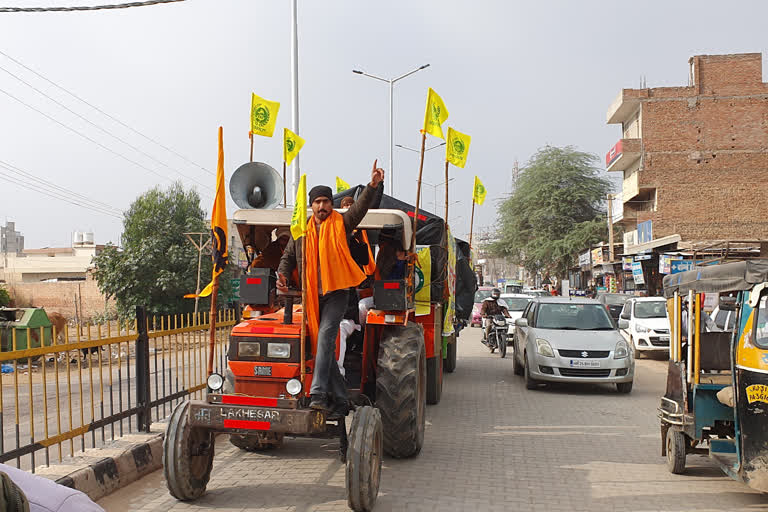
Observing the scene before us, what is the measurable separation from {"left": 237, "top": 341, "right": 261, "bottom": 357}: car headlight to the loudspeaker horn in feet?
7.78

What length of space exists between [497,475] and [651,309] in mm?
14062

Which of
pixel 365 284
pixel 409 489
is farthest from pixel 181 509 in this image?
pixel 365 284

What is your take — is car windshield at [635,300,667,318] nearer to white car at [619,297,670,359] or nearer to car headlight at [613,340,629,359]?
white car at [619,297,670,359]

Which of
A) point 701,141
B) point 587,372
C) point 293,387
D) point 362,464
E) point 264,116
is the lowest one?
point 587,372

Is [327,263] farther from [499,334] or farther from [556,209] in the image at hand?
[556,209]

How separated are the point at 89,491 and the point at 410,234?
12.3ft

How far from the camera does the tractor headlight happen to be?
18.1 ft

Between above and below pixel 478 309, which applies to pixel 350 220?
above

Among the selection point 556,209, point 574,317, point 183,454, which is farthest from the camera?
point 556,209

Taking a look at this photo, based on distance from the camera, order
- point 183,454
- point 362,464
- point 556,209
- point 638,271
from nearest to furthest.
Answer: point 362,464
point 183,454
point 638,271
point 556,209

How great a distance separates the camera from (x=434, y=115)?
9.22 metres

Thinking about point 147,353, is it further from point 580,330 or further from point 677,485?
point 580,330

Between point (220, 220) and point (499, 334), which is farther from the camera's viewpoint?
point (499, 334)

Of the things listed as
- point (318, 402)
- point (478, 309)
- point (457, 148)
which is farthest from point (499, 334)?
point (318, 402)
